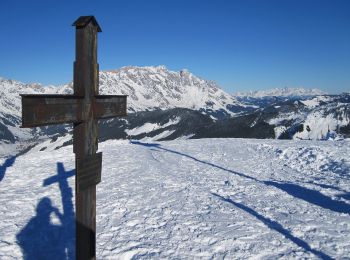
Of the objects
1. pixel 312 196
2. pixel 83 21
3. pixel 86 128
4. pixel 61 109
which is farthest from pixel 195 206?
pixel 83 21

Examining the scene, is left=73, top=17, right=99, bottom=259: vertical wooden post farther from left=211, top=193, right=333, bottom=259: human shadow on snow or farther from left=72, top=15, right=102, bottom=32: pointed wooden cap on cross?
left=211, top=193, right=333, bottom=259: human shadow on snow

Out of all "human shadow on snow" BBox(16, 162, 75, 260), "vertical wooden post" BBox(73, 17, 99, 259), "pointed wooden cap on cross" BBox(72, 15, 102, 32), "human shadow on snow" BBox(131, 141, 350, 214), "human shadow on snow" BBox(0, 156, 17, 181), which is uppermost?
"pointed wooden cap on cross" BBox(72, 15, 102, 32)

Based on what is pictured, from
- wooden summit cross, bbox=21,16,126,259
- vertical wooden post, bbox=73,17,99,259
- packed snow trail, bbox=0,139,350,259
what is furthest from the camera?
packed snow trail, bbox=0,139,350,259

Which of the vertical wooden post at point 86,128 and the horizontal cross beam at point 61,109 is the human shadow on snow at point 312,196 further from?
→ the horizontal cross beam at point 61,109

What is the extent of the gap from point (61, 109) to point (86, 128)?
712 mm

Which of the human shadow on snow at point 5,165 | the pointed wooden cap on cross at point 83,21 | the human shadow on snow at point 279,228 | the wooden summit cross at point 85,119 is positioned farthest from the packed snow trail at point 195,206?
the pointed wooden cap on cross at point 83,21

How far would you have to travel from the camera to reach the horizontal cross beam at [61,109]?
16.6ft

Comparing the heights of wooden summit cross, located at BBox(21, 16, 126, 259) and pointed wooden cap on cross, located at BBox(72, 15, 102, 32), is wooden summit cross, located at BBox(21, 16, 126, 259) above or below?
below

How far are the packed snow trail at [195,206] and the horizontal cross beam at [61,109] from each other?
413 centimetres

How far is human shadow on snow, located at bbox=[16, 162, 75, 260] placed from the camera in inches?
354

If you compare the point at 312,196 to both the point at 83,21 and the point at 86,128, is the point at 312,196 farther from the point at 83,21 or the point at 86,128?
the point at 83,21

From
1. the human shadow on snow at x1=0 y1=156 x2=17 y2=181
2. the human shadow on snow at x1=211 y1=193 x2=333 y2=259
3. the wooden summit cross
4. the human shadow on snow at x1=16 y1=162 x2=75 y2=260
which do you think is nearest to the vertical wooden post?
the wooden summit cross

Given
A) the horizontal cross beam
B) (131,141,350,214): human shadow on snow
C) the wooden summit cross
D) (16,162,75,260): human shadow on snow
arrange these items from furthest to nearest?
(131,141,350,214): human shadow on snow → (16,162,75,260): human shadow on snow → the wooden summit cross → the horizontal cross beam

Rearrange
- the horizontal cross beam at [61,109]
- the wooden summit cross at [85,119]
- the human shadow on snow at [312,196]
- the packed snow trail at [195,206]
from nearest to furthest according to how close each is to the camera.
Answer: the horizontal cross beam at [61,109] → the wooden summit cross at [85,119] → the packed snow trail at [195,206] → the human shadow on snow at [312,196]
